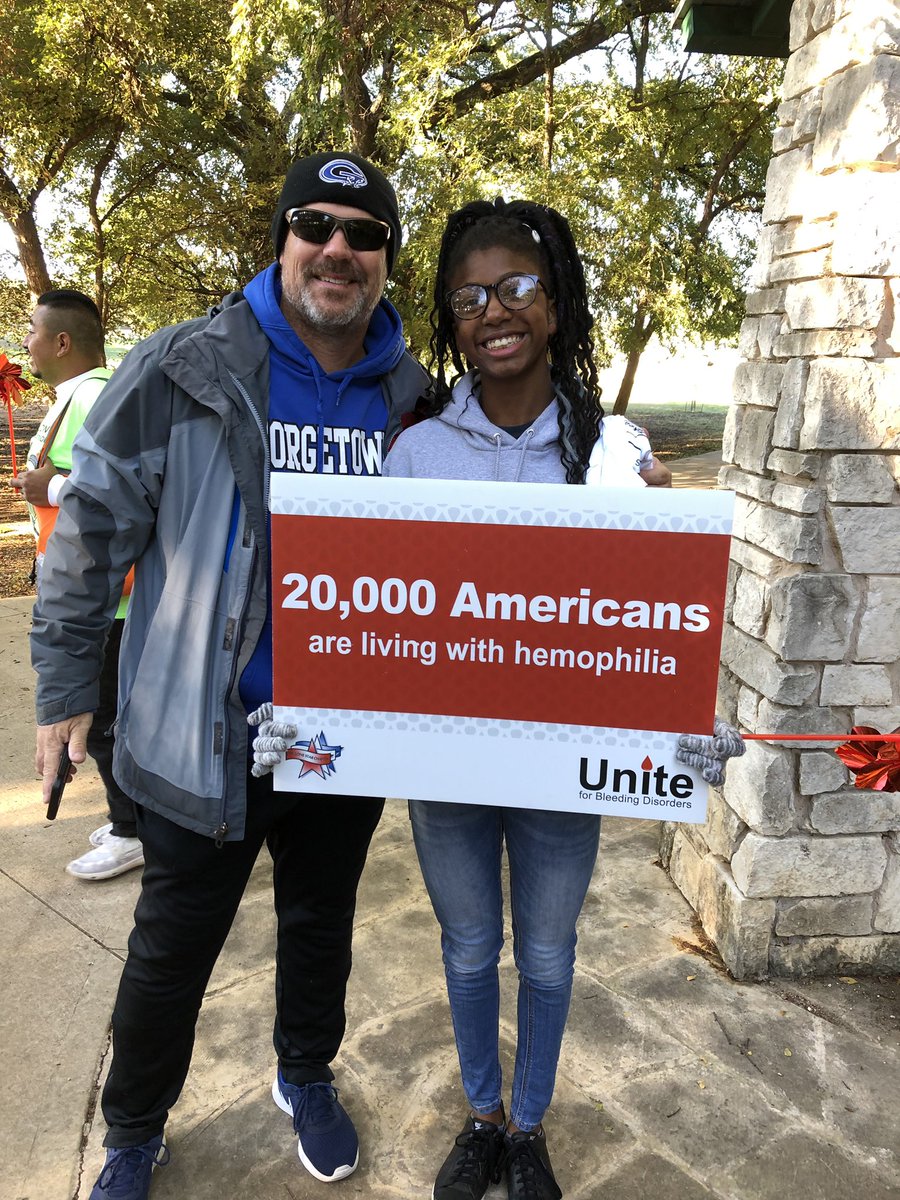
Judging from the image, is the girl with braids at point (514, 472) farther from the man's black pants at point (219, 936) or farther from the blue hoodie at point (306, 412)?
the man's black pants at point (219, 936)

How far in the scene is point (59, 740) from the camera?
1.97 meters

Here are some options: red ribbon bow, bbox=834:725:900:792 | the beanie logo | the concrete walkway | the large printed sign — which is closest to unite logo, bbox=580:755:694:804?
the large printed sign

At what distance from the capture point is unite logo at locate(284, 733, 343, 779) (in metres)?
1.83

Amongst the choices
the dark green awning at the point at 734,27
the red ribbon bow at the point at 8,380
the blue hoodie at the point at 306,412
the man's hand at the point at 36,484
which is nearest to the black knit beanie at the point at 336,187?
the blue hoodie at the point at 306,412

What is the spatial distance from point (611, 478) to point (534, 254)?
528 mm

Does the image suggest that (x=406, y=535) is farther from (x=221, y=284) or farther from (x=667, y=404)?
(x=667, y=404)

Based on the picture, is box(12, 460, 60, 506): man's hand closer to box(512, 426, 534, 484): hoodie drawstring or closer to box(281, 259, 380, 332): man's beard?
box(281, 259, 380, 332): man's beard

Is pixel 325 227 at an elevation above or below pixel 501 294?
above

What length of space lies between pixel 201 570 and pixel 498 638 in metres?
0.65

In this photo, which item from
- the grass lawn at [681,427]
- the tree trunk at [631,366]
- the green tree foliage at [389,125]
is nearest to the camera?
the green tree foliage at [389,125]

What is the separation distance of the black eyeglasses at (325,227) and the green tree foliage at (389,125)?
4.90m

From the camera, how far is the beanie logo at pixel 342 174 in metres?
2.00

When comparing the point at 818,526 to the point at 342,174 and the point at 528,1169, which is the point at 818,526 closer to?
the point at 342,174

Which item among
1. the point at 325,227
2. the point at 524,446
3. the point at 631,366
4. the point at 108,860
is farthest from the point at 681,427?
the point at 524,446
